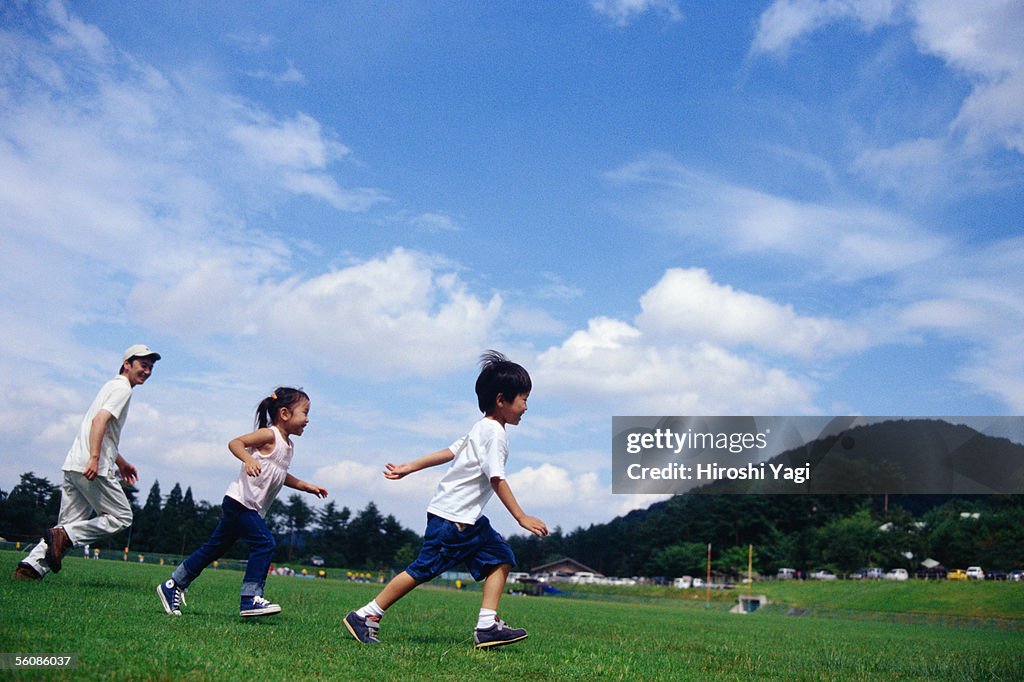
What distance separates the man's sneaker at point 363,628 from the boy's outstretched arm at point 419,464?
2.77 feet

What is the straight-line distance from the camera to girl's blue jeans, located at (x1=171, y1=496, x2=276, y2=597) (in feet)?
19.1

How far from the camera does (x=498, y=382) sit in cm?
548

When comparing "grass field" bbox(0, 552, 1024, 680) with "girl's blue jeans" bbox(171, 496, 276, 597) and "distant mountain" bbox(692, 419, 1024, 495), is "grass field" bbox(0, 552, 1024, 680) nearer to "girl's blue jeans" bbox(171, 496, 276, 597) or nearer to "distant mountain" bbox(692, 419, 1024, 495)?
"girl's blue jeans" bbox(171, 496, 276, 597)

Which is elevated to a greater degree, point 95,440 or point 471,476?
point 95,440

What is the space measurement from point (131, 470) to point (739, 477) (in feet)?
366

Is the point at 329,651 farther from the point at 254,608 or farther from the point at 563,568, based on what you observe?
the point at 563,568

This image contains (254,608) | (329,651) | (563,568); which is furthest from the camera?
(563,568)

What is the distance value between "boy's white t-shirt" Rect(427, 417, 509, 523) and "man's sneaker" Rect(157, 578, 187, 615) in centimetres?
199

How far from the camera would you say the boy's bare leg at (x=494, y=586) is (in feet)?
17.0

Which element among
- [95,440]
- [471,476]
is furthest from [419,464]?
[95,440]

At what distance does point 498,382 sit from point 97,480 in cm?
381

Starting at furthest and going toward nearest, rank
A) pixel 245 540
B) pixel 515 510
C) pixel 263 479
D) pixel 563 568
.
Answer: pixel 563 568
pixel 263 479
pixel 245 540
pixel 515 510

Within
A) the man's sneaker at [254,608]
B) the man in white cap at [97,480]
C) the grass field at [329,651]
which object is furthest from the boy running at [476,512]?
the man in white cap at [97,480]

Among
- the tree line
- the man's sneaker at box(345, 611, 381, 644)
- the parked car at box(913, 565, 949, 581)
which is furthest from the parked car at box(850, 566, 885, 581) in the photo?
the man's sneaker at box(345, 611, 381, 644)
